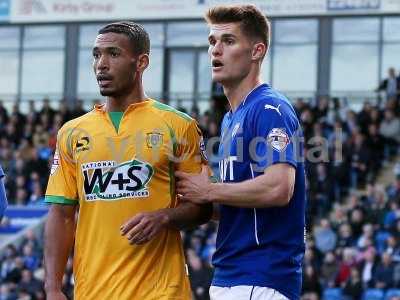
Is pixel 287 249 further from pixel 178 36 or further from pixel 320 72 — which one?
pixel 178 36

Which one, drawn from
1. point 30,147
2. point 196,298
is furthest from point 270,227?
point 30,147

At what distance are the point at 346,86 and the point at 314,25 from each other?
1790mm

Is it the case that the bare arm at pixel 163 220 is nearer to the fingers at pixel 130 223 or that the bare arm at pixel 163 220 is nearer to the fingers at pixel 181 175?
the fingers at pixel 130 223

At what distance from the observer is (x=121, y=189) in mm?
5637

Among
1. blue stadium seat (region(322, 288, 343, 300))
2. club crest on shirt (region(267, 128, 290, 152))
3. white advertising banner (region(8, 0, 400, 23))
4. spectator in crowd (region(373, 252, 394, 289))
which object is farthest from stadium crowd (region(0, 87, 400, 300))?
club crest on shirt (region(267, 128, 290, 152))

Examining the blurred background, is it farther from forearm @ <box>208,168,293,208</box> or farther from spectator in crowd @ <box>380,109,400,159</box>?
forearm @ <box>208,168,293,208</box>

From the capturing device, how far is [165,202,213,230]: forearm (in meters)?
5.59

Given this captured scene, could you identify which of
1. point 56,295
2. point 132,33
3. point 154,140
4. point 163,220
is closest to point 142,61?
point 132,33

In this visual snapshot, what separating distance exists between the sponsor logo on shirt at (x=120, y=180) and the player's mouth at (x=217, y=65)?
0.60 m

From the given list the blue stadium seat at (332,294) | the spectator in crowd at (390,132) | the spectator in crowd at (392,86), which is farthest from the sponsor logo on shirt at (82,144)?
the spectator in crowd at (392,86)

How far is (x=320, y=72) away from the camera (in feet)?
93.6

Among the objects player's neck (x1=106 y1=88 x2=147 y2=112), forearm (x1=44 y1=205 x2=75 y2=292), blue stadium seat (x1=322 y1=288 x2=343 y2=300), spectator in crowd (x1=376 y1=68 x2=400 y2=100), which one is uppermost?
spectator in crowd (x1=376 y1=68 x2=400 y2=100)

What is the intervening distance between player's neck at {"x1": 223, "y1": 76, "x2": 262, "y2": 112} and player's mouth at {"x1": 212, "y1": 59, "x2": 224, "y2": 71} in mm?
113

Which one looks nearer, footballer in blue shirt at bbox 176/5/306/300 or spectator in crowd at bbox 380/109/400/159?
footballer in blue shirt at bbox 176/5/306/300
